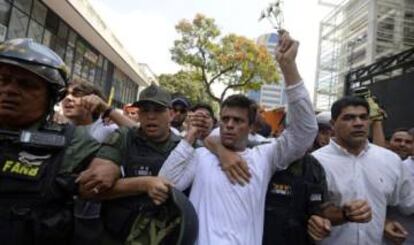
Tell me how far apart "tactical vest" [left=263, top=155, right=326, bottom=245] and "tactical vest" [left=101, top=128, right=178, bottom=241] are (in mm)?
709

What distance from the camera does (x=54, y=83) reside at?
1.98 m

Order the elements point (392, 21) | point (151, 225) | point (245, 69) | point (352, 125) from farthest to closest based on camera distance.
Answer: point (392, 21) → point (245, 69) → point (352, 125) → point (151, 225)

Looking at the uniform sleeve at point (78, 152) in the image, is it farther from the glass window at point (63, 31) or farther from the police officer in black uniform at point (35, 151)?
the glass window at point (63, 31)

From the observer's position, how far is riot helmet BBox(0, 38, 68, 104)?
188 cm

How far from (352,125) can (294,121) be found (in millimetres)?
885

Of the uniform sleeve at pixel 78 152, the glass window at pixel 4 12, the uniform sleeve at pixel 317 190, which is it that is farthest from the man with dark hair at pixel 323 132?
the glass window at pixel 4 12

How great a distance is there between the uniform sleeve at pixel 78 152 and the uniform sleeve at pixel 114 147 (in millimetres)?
200

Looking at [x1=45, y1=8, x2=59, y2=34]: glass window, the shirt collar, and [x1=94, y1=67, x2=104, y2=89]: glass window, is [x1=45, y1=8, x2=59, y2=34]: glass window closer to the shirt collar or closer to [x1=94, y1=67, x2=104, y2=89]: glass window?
[x1=94, y1=67, x2=104, y2=89]: glass window

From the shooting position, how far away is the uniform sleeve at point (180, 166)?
102 inches

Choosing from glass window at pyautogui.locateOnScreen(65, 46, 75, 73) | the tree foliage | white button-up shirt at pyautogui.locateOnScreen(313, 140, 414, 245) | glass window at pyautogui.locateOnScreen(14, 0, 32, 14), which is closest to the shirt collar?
white button-up shirt at pyautogui.locateOnScreen(313, 140, 414, 245)

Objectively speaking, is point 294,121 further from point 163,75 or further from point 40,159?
point 163,75

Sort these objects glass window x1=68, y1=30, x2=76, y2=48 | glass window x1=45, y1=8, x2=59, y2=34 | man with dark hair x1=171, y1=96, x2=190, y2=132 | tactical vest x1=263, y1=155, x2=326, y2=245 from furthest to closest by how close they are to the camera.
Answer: glass window x1=68, y1=30, x2=76, y2=48
glass window x1=45, y1=8, x2=59, y2=34
man with dark hair x1=171, y1=96, x2=190, y2=132
tactical vest x1=263, y1=155, x2=326, y2=245

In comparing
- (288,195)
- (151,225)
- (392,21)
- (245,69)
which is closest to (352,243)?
(288,195)

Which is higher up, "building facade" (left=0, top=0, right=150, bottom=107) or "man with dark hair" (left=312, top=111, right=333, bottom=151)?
"building facade" (left=0, top=0, right=150, bottom=107)
